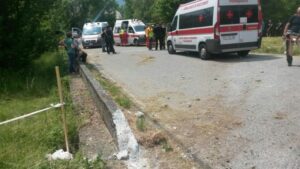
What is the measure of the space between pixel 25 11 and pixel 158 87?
580 centimetres

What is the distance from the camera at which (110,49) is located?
25.5 metres

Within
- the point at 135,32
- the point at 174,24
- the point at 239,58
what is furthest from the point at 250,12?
the point at 135,32

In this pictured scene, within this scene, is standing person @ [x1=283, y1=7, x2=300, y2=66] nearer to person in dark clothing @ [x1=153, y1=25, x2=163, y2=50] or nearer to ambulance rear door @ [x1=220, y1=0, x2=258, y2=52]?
ambulance rear door @ [x1=220, y1=0, x2=258, y2=52]

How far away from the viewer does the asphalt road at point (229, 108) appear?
550 cm

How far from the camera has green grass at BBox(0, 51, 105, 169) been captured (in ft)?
18.5

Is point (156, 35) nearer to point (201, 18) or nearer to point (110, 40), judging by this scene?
→ point (110, 40)

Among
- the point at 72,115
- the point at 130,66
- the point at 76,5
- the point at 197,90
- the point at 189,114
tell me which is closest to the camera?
the point at 189,114

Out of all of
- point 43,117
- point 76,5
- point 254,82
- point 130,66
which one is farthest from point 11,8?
point 76,5

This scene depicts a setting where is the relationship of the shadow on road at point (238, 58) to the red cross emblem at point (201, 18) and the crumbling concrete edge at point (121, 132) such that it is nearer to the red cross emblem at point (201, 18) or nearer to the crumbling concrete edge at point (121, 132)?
the red cross emblem at point (201, 18)

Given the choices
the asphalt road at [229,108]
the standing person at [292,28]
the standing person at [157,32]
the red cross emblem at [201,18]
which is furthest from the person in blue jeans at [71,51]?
the standing person at [157,32]

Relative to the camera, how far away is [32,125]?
7848 millimetres

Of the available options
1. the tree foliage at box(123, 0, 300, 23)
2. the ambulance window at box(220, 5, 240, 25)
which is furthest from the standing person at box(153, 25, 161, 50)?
the tree foliage at box(123, 0, 300, 23)

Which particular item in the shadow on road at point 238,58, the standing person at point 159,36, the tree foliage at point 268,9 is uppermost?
the tree foliage at point 268,9

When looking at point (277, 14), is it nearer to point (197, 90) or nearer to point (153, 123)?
point (197, 90)
